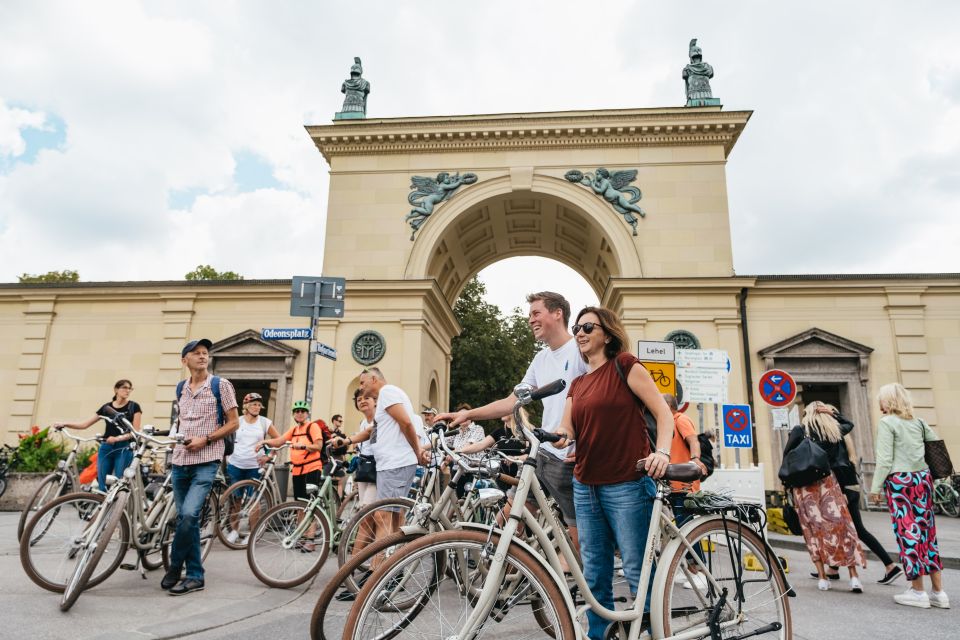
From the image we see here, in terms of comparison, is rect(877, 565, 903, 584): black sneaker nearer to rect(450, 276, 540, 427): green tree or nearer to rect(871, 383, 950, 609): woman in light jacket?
rect(871, 383, 950, 609): woman in light jacket

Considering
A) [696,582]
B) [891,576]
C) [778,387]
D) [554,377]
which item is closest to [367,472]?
[554,377]

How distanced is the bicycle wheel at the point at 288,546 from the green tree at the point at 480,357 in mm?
32765

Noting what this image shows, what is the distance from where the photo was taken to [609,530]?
3.28 metres

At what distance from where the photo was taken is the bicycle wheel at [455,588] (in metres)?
2.53

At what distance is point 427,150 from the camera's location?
19328 mm

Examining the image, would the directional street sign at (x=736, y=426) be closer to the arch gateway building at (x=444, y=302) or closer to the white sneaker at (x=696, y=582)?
the white sneaker at (x=696, y=582)

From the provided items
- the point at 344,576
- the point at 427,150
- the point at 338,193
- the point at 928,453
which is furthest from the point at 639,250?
the point at 344,576

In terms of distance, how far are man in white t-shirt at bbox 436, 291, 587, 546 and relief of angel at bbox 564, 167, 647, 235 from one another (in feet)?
47.5

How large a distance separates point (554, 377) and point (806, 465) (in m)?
3.51

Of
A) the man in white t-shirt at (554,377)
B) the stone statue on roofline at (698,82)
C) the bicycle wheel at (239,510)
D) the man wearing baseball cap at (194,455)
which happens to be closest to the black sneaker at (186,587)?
the man wearing baseball cap at (194,455)

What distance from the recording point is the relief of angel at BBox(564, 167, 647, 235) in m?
18.1

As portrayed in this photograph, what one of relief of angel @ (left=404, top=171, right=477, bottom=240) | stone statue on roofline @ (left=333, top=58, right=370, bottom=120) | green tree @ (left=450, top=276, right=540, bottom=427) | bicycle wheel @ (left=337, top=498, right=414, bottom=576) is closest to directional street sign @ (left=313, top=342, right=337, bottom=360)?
bicycle wheel @ (left=337, top=498, right=414, bottom=576)

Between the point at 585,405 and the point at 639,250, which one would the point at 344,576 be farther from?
the point at 639,250

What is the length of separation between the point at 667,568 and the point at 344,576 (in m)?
1.63
